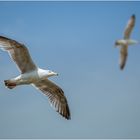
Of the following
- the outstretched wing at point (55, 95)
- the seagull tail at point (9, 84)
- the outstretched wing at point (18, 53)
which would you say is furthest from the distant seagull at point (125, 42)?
the outstretched wing at point (55, 95)

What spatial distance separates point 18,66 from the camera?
796 cm

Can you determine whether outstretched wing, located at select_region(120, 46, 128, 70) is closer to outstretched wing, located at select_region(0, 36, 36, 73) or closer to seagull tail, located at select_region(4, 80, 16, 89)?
outstretched wing, located at select_region(0, 36, 36, 73)

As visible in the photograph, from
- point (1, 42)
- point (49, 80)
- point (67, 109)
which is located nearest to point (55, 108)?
point (67, 109)

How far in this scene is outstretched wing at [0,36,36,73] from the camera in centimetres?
769

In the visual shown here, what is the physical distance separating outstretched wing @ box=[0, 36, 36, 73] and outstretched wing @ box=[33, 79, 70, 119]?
108cm

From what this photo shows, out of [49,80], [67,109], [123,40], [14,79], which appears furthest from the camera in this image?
[67,109]

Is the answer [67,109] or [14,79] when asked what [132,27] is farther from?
[67,109]

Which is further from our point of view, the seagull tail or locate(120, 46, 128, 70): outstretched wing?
the seagull tail

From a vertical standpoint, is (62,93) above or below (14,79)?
below

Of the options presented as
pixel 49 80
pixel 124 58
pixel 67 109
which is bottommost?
pixel 67 109

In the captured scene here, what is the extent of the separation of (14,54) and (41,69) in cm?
75

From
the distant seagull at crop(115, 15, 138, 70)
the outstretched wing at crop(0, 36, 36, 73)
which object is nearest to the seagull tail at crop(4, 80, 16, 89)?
the outstretched wing at crop(0, 36, 36, 73)

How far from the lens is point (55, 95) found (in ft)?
30.1

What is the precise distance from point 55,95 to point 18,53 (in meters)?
1.98
